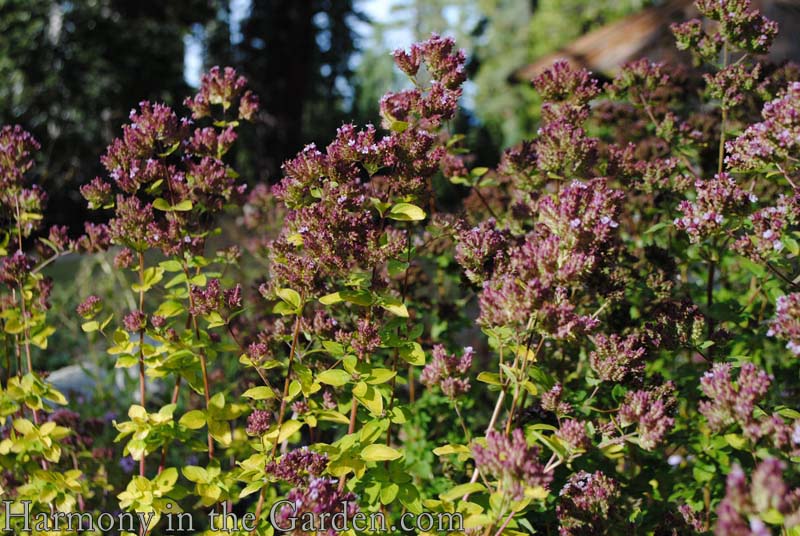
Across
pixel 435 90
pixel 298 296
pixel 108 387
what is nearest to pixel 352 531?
pixel 298 296

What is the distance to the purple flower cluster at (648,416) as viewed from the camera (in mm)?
1389

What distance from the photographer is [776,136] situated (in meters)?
1.56

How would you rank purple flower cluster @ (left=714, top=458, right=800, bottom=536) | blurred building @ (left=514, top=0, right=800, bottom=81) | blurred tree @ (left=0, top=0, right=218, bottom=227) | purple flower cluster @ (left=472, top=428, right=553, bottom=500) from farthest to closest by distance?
1. blurred tree @ (left=0, top=0, right=218, bottom=227)
2. blurred building @ (left=514, top=0, right=800, bottom=81)
3. purple flower cluster @ (left=472, top=428, right=553, bottom=500)
4. purple flower cluster @ (left=714, top=458, right=800, bottom=536)

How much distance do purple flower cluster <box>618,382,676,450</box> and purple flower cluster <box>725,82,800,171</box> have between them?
0.63 m

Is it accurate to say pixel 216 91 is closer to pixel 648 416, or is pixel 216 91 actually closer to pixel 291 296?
pixel 291 296

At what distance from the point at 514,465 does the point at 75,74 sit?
11.5m

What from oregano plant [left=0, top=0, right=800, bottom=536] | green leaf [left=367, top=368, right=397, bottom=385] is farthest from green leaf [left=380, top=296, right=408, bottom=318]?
green leaf [left=367, top=368, right=397, bottom=385]

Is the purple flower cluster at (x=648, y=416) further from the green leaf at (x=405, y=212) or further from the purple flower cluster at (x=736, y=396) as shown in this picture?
the green leaf at (x=405, y=212)

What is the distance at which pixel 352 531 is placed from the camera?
1.47 metres

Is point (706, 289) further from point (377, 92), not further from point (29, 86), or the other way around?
point (377, 92)

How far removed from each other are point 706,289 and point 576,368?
0.52 m

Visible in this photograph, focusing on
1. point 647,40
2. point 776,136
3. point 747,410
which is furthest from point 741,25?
point 647,40

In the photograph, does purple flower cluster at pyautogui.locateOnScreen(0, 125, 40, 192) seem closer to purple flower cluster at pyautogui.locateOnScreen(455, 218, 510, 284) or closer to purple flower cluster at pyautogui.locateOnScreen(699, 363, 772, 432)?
purple flower cluster at pyautogui.locateOnScreen(455, 218, 510, 284)

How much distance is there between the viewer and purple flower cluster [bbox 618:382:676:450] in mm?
1389
